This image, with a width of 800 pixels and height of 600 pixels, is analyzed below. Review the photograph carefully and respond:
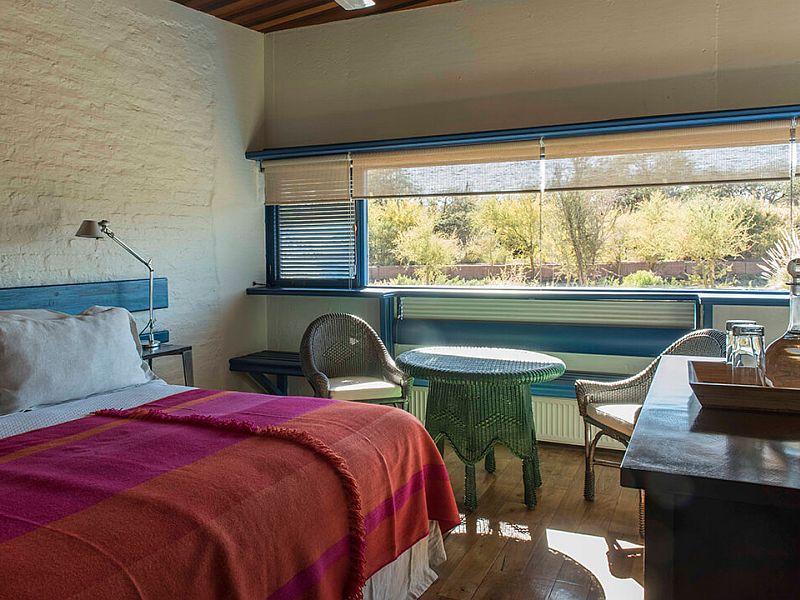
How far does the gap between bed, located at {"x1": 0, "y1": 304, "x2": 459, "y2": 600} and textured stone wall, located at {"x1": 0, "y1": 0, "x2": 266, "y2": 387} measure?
125 cm

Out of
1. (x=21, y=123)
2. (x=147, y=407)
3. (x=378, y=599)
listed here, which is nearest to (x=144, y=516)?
(x=378, y=599)

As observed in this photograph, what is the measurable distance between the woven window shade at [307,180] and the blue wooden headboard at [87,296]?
4.14 feet

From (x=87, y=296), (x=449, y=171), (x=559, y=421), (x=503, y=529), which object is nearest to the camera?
(x=503, y=529)

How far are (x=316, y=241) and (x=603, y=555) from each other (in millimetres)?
3203

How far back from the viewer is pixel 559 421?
4512 mm

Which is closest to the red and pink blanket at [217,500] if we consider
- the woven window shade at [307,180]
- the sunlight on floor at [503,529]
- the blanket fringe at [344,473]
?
the blanket fringe at [344,473]

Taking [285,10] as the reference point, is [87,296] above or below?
below

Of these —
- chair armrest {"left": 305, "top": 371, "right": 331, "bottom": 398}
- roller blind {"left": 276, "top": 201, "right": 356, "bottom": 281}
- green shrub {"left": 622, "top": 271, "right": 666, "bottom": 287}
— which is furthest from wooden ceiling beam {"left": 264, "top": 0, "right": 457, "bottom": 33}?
chair armrest {"left": 305, "top": 371, "right": 331, "bottom": 398}

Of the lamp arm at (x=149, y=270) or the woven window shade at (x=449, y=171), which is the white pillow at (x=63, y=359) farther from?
the woven window shade at (x=449, y=171)

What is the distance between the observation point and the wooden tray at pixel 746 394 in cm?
134

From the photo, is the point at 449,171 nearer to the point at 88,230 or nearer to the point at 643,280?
the point at 643,280

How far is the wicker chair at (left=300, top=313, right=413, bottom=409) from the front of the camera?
4.08 metres

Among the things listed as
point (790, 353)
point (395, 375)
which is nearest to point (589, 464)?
point (395, 375)

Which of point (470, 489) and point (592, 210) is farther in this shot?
point (592, 210)
